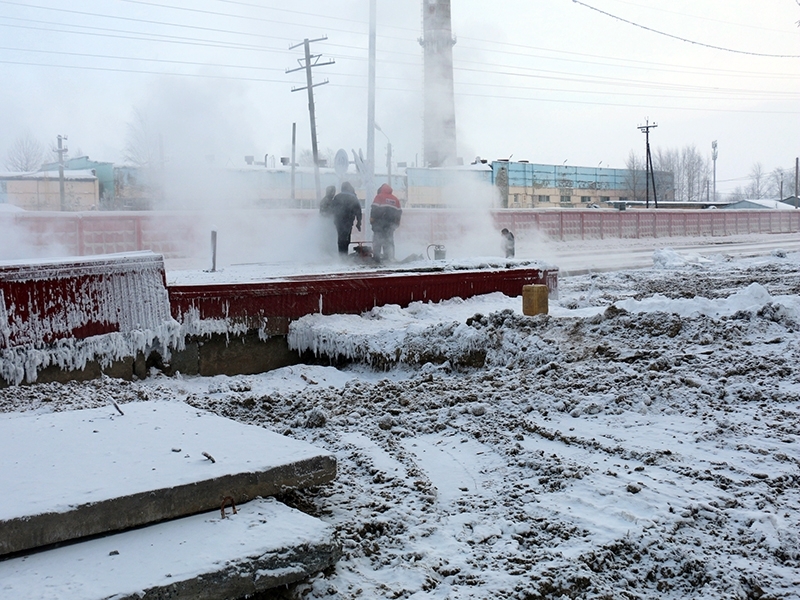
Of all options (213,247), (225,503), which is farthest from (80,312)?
(213,247)

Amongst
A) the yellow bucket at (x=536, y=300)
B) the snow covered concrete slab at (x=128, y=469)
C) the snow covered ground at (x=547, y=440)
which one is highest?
the yellow bucket at (x=536, y=300)

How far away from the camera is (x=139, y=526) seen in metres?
3.19

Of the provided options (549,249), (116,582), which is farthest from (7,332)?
(549,249)

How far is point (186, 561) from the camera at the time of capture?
286cm

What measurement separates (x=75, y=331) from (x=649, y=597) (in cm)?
624

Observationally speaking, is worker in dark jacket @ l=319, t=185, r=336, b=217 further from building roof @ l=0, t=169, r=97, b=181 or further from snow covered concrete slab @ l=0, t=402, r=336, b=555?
building roof @ l=0, t=169, r=97, b=181

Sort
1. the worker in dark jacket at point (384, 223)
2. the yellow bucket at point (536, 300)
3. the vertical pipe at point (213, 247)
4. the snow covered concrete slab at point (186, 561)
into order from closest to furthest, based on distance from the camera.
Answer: the snow covered concrete slab at point (186, 561) → the yellow bucket at point (536, 300) → the vertical pipe at point (213, 247) → the worker in dark jacket at point (384, 223)

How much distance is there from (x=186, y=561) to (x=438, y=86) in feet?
159

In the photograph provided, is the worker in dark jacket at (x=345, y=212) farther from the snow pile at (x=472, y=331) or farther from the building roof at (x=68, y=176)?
the building roof at (x=68, y=176)

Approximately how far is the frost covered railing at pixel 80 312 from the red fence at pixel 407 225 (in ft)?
39.1

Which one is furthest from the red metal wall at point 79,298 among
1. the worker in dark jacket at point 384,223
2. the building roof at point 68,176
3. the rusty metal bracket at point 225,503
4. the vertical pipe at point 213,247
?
the building roof at point 68,176

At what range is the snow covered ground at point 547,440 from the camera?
10.6 feet

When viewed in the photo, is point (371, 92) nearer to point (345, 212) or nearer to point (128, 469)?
point (345, 212)

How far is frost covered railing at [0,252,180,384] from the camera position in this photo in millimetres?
7129
